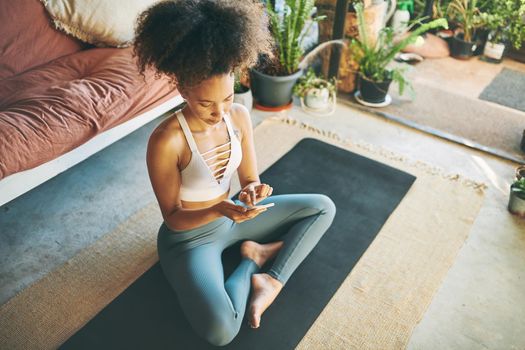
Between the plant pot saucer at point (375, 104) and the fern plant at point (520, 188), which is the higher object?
the fern plant at point (520, 188)

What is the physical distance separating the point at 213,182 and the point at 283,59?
1383 millimetres

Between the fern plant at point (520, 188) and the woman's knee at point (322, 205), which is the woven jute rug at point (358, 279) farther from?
the woman's knee at point (322, 205)

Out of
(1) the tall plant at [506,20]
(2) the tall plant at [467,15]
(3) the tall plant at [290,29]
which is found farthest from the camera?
(2) the tall plant at [467,15]

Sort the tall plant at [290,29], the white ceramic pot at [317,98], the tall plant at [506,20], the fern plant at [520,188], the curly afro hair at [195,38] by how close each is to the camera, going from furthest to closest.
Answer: the tall plant at [506,20] < the white ceramic pot at [317,98] < the tall plant at [290,29] < the fern plant at [520,188] < the curly afro hair at [195,38]

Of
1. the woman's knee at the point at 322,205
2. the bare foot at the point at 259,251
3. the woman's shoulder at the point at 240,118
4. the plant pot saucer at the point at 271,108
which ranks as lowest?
the plant pot saucer at the point at 271,108

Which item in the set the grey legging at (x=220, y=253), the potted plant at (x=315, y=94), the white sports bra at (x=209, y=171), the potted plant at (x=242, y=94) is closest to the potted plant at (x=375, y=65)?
the potted plant at (x=315, y=94)

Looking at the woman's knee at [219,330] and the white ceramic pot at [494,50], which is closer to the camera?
the woman's knee at [219,330]

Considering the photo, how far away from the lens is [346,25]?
2670mm

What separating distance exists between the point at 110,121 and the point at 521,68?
111 inches

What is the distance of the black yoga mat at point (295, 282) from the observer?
54.2 inches

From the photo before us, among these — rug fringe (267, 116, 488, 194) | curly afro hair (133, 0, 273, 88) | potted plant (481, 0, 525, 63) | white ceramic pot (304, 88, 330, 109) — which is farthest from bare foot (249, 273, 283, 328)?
potted plant (481, 0, 525, 63)

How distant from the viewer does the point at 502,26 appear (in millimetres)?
3027

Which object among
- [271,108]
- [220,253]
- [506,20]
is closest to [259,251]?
[220,253]

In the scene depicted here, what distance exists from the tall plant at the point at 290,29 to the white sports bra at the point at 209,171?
1203 millimetres
